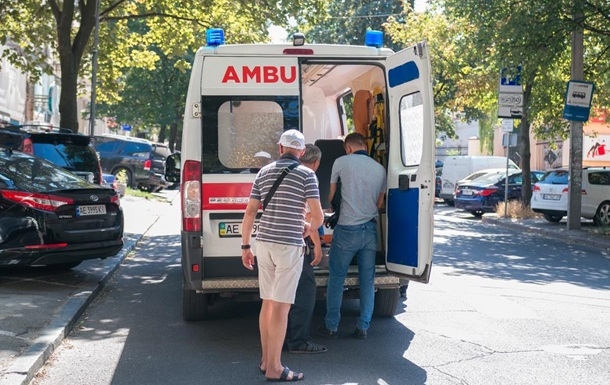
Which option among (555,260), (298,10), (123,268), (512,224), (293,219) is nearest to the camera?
(293,219)

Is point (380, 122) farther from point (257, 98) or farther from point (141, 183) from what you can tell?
point (141, 183)

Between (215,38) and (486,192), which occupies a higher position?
(215,38)

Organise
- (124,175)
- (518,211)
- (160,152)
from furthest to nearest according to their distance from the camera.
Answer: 1. (160,152)
2. (124,175)
3. (518,211)

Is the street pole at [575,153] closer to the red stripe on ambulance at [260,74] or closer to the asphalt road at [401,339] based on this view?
→ the asphalt road at [401,339]

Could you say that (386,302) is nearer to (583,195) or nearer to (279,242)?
(279,242)

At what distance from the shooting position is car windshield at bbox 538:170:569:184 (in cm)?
2266

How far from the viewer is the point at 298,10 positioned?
19.0 metres

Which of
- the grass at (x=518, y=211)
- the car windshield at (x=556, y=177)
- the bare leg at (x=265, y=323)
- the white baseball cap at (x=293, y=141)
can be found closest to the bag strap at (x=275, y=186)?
the white baseball cap at (x=293, y=141)

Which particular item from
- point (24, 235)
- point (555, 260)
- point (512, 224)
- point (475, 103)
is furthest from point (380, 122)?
point (475, 103)

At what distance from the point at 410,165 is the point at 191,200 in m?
1.94

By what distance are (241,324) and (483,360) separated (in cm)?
258

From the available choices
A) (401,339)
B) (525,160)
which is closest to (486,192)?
(525,160)

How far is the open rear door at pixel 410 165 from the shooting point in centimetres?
729

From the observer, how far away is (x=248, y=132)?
25.9 ft
